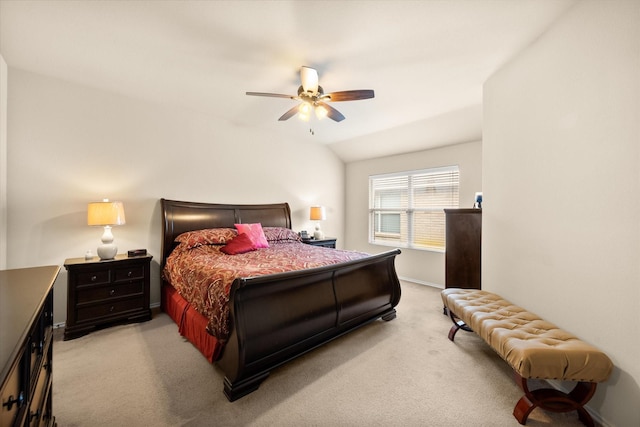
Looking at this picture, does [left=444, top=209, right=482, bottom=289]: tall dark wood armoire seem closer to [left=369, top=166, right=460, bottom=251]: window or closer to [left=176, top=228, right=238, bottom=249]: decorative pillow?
[left=369, top=166, right=460, bottom=251]: window

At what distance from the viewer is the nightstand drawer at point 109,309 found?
8.68 ft

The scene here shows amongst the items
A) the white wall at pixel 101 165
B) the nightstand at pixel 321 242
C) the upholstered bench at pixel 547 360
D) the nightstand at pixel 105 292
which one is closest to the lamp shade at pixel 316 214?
the nightstand at pixel 321 242

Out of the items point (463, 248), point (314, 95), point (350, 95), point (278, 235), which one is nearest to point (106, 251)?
point (278, 235)

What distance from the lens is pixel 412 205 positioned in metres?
4.89

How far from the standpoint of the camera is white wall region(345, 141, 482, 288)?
4078mm

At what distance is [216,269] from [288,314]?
763mm

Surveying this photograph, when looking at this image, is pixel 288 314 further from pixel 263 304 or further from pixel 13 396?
pixel 13 396

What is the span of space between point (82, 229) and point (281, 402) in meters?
2.98

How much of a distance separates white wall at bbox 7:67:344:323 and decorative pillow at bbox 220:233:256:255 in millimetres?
1016

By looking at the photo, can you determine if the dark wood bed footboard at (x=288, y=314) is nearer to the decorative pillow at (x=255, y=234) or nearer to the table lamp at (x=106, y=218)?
the decorative pillow at (x=255, y=234)

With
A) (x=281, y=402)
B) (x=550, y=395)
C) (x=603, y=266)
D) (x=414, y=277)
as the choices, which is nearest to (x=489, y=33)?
(x=603, y=266)

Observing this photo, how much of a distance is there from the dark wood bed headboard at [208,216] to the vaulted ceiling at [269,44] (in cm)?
144

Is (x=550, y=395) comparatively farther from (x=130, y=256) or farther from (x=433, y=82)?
(x=130, y=256)

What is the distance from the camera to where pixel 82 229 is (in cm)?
298
